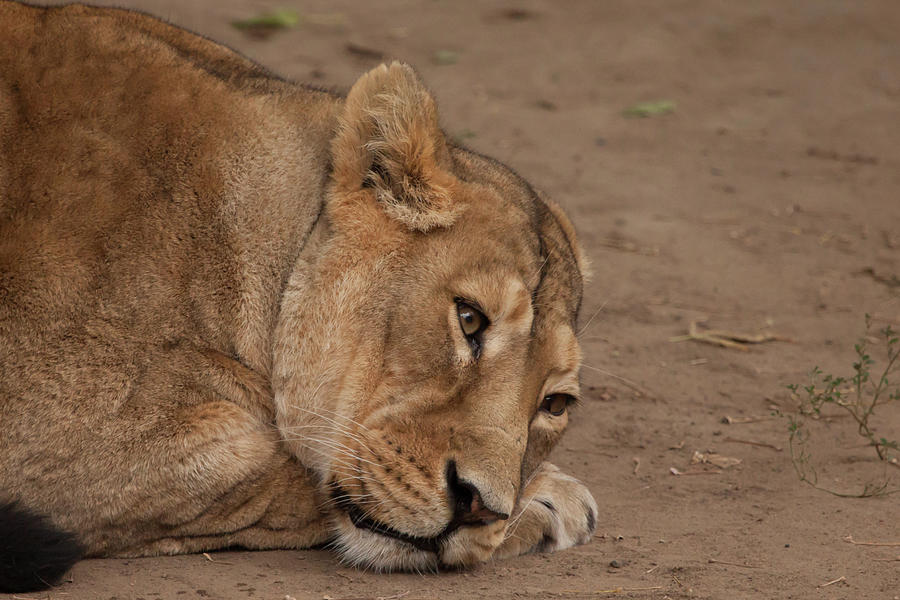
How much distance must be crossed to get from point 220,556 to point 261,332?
79 cm

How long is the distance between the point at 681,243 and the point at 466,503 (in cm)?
462

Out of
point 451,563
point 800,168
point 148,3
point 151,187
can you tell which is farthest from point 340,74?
point 451,563

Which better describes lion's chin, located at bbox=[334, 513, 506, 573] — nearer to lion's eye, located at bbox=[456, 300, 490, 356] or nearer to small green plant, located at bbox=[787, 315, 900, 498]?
lion's eye, located at bbox=[456, 300, 490, 356]

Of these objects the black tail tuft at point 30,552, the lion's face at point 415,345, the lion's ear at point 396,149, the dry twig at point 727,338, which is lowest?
the dry twig at point 727,338

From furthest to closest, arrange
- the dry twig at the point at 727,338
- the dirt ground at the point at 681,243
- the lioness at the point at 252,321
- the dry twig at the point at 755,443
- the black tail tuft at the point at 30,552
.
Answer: the dry twig at the point at 727,338
the dry twig at the point at 755,443
the dirt ground at the point at 681,243
the lioness at the point at 252,321
the black tail tuft at the point at 30,552

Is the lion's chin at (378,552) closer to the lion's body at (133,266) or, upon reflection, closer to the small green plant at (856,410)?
the lion's body at (133,266)

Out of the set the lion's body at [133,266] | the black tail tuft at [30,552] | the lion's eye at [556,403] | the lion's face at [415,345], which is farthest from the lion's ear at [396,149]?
the black tail tuft at [30,552]

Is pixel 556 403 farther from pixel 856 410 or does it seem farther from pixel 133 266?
pixel 856 410

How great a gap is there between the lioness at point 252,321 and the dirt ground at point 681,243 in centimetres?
21

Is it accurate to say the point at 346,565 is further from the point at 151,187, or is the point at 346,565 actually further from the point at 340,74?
the point at 340,74

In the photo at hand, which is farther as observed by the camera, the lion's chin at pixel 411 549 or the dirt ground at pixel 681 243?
the dirt ground at pixel 681 243

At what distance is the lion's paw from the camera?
4.12 meters

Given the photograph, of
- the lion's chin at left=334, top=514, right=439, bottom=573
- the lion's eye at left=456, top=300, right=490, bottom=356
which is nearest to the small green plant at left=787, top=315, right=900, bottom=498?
the lion's eye at left=456, top=300, right=490, bottom=356

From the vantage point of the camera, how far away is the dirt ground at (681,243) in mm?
3922
